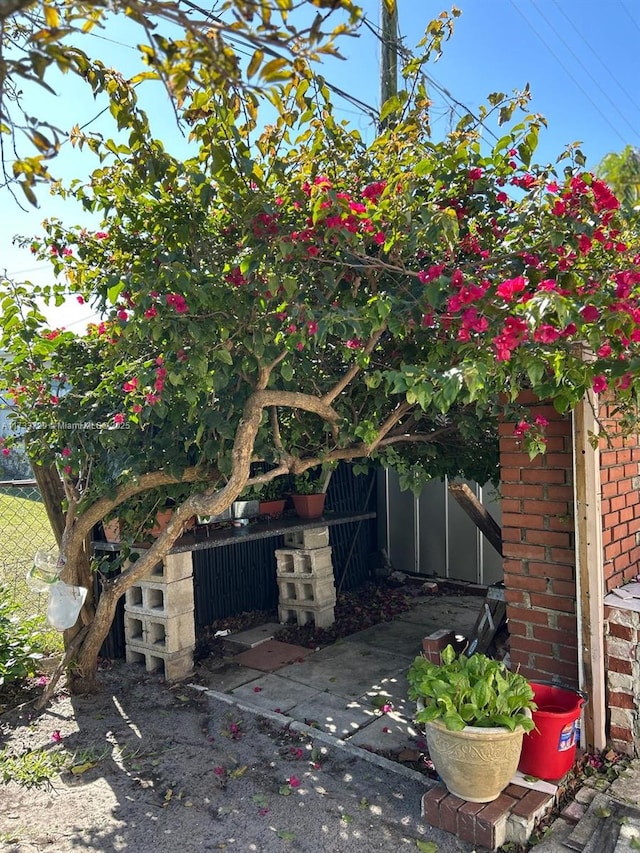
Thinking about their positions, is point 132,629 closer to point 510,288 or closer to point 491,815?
point 491,815

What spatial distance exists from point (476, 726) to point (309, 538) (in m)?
2.90

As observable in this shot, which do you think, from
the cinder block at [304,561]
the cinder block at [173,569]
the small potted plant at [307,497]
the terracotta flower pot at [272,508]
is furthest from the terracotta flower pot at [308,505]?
the cinder block at [173,569]

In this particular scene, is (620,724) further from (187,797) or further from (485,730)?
(187,797)

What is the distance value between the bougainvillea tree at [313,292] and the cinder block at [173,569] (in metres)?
0.57

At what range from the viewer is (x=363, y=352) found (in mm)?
2645

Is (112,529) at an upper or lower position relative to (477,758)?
upper

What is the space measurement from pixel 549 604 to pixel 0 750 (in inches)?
116

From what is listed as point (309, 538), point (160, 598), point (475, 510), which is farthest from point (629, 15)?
point (160, 598)

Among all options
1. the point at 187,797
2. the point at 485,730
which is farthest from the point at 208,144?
the point at 187,797

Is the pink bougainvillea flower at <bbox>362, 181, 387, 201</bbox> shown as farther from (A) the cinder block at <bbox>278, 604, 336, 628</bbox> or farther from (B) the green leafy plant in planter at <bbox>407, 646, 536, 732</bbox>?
(A) the cinder block at <bbox>278, 604, 336, 628</bbox>

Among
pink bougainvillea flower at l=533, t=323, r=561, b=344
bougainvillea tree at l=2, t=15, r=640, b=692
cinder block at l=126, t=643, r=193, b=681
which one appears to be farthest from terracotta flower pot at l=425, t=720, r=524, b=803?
cinder block at l=126, t=643, r=193, b=681

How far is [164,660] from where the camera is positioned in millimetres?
4160

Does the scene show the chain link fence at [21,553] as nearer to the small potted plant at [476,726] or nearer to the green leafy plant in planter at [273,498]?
the green leafy plant in planter at [273,498]

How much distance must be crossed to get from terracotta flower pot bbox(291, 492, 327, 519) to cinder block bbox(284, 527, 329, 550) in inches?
8.5
